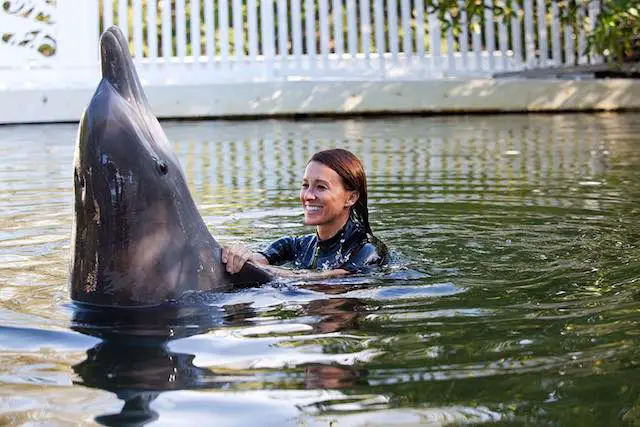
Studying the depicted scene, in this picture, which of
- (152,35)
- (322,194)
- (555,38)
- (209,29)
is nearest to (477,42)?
(555,38)

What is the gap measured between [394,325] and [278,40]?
1223 cm

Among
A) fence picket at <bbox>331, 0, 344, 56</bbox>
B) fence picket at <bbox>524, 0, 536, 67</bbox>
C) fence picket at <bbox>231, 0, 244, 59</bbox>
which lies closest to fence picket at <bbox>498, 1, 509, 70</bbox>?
fence picket at <bbox>524, 0, 536, 67</bbox>

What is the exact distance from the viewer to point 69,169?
9672 millimetres

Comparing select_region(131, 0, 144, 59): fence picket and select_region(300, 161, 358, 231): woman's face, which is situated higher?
select_region(131, 0, 144, 59): fence picket

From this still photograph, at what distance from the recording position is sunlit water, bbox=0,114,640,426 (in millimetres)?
2930

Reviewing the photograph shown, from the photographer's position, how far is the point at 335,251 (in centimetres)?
514

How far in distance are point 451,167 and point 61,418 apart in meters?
6.49

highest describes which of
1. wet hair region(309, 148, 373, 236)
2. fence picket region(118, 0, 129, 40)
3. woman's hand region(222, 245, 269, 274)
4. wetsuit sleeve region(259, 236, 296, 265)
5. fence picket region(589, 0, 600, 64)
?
fence picket region(118, 0, 129, 40)

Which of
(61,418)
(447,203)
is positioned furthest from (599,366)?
(447,203)

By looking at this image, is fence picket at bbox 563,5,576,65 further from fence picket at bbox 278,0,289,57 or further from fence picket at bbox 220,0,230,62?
fence picket at bbox 220,0,230,62

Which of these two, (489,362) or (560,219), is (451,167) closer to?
(560,219)

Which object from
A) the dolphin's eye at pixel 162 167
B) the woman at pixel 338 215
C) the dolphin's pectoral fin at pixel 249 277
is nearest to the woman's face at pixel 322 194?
the woman at pixel 338 215

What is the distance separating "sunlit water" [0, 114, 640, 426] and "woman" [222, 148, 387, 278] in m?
0.17

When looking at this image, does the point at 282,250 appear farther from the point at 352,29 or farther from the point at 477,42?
the point at 477,42
